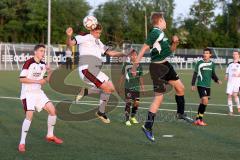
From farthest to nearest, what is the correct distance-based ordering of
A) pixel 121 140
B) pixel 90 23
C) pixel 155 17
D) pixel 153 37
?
pixel 90 23 → pixel 155 17 → pixel 121 140 → pixel 153 37

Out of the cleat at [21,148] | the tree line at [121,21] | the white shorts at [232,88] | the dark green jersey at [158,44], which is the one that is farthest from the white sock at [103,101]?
the tree line at [121,21]

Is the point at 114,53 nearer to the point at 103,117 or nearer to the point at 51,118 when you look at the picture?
the point at 103,117

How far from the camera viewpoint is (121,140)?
9523 millimetres

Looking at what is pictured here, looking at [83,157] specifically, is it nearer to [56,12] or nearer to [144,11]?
[56,12]

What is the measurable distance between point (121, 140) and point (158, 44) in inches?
77.5

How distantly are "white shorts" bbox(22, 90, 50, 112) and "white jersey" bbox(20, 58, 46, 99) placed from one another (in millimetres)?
64

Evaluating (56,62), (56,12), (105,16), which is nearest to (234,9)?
(105,16)

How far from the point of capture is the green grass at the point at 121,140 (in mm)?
8094

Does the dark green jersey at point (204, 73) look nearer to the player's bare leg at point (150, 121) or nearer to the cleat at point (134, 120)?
the cleat at point (134, 120)

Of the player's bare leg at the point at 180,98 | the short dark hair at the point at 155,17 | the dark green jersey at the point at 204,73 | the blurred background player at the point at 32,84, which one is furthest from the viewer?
the dark green jersey at the point at 204,73

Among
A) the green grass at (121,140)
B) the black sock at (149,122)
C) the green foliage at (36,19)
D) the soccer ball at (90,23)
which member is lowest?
the green grass at (121,140)

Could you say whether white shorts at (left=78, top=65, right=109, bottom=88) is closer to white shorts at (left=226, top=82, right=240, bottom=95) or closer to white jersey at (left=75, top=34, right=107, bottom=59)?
white jersey at (left=75, top=34, right=107, bottom=59)

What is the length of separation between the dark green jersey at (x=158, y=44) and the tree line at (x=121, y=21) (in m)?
63.9

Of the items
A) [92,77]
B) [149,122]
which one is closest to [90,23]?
[92,77]
